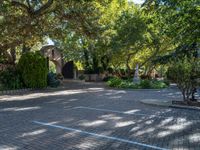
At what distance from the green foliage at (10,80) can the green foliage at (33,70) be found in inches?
16.6

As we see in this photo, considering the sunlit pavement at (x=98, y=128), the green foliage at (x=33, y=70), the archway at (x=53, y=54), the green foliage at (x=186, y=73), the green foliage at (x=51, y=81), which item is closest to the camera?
the sunlit pavement at (x=98, y=128)

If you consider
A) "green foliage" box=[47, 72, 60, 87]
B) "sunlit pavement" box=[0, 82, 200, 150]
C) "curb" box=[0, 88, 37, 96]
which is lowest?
"sunlit pavement" box=[0, 82, 200, 150]

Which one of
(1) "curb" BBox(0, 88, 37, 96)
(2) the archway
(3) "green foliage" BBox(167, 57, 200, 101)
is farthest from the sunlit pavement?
(2) the archway

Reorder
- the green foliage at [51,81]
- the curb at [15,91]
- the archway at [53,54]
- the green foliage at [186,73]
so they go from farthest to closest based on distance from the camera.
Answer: the archway at [53,54]
the green foliage at [51,81]
the curb at [15,91]
the green foliage at [186,73]

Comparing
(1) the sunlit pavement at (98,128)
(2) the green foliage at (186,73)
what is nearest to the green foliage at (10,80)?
(1) the sunlit pavement at (98,128)

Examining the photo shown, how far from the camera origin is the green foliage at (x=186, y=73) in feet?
39.4

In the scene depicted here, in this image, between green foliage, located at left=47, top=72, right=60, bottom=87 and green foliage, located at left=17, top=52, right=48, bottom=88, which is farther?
green foliage, located at left=47, top=72, right=60, bottom=87

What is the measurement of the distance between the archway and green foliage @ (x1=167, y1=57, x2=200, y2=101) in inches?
980

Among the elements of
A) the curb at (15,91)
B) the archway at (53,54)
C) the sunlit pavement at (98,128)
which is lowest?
the sunlit pavement at (98,128)

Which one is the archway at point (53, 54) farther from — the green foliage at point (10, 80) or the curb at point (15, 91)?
the curb at point (15, 91)

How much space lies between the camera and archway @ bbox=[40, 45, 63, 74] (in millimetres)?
35844

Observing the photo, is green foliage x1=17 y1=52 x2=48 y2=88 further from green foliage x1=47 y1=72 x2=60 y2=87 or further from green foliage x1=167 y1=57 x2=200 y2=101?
green foliage x1=167 y1=57 x2=200 y2=101

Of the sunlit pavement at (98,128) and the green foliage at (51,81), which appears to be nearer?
the sunlit pavement at (98,128)

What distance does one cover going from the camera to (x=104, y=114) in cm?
1027
